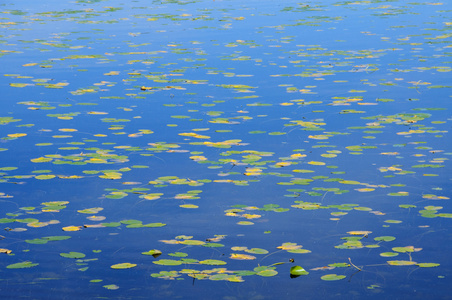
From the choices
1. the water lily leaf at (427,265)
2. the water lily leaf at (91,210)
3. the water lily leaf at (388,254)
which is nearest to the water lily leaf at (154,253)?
the water lily leaf at (91,210)

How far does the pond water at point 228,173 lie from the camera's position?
5.08 meters

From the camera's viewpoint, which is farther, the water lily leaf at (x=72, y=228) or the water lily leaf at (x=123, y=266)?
the water lily leaf at (x=72, y=228)

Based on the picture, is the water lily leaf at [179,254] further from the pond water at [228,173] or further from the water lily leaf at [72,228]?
the water lily leaf at [72,228]

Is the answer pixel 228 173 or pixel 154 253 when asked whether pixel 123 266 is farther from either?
pixel 228 173

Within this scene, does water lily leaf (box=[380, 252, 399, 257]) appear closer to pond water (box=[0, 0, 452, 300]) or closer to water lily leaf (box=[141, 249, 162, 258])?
pond water (box=[0, 0, 452, 300])

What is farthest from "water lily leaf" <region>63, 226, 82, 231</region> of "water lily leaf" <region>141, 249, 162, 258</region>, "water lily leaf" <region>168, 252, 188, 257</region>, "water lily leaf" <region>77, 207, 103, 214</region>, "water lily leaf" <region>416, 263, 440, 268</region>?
"water lily leaf" <region>416, 263, 440, 268</region>

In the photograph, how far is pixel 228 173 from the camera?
7113 millimetres

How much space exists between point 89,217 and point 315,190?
204 centimetres

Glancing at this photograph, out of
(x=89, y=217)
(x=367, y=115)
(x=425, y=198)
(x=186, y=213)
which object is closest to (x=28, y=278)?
(x=89, y=217)

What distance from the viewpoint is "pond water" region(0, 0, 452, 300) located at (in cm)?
508

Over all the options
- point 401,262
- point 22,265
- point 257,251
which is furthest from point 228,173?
point 22,265

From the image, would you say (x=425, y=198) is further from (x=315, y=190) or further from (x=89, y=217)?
(x=89, y=217)

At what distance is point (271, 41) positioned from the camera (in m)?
16.0

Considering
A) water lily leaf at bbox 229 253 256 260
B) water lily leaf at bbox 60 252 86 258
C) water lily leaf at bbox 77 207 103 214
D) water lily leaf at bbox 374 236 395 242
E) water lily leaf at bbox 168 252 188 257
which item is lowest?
water lily leaf at bbox 229 253 256 260
